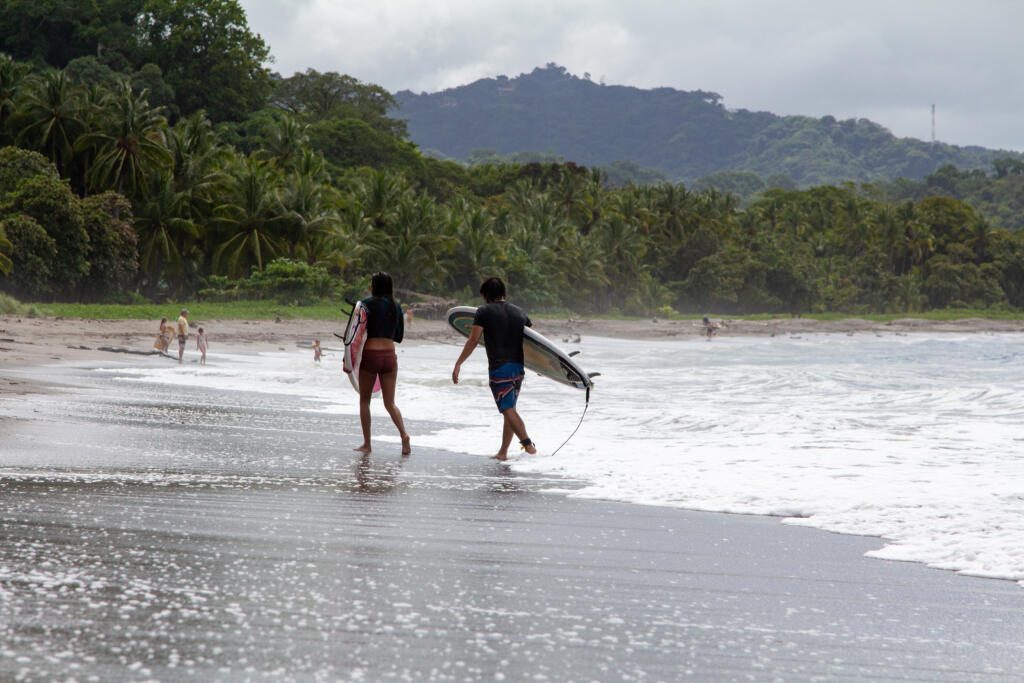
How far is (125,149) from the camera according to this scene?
42.4 metres

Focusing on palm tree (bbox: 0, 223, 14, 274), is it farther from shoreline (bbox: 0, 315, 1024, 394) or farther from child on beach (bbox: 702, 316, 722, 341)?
child on beach (bbox: 702, 316, 722, 341)

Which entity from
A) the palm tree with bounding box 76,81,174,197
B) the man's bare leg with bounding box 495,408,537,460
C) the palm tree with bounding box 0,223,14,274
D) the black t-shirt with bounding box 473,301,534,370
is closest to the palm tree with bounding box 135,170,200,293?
the palm tree with bounding box 76,81,174,197

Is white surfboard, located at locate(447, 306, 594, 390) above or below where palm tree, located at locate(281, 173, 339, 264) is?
below

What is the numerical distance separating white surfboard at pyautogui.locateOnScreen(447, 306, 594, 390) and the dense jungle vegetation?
26.4 meters

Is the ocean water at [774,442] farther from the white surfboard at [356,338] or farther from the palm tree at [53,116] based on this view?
the palm tree at [53,116]

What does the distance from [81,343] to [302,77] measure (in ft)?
201

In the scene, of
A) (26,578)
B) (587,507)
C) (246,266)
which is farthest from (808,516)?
(246,266)

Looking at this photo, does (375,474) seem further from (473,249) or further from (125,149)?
(473,249)

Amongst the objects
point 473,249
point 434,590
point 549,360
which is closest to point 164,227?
point 473,249

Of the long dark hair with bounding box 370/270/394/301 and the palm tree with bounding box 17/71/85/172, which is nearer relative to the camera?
the long dark hair with bounding box 370/270/394/301

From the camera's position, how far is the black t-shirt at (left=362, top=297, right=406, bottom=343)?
842 cm

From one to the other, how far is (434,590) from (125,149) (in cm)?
4235

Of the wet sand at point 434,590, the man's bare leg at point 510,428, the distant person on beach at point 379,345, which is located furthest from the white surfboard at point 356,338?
the wet sand at point 434,590

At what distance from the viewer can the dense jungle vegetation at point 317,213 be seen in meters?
42.2
